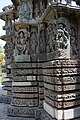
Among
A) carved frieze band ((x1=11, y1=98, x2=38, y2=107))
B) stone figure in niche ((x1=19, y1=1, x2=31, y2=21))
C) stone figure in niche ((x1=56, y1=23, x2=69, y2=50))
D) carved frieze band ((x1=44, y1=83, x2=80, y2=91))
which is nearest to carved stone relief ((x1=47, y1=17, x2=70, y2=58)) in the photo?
stone figure in niche ((x1=56, y1=23, x2=69, y2=50))

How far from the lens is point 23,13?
834 centimetres

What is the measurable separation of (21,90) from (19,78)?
1.56 ft

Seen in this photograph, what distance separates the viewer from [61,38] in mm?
6160

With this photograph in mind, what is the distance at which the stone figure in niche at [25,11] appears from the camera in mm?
8289

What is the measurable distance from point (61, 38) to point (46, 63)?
1046 mm

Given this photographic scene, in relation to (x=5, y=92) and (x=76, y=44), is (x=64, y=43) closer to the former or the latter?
(x=76, y=44)

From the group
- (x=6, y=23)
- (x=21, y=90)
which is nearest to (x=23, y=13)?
(x=21, y=90)

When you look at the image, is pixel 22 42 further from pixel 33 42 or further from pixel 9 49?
pixel 9 49

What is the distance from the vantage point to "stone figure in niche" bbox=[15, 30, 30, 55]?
8048 millimetres

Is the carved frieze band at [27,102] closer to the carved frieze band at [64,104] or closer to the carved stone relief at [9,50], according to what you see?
the carved frieze band at [64,104]

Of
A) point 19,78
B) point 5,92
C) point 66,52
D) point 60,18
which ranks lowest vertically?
point 5,92

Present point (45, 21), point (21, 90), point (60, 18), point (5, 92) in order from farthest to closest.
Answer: point (5, 92), point (21, 90), point (45, 21), point (60, 18)

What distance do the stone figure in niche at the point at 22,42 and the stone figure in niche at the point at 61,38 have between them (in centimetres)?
217

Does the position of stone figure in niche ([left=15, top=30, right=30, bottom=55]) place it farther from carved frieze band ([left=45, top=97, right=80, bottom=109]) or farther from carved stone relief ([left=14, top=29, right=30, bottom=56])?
carved frieze band ([left=45, top=97, right=80, bottom=109])
